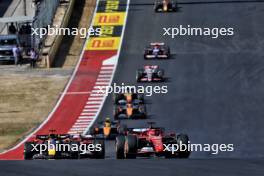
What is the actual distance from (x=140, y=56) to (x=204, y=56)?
361cm

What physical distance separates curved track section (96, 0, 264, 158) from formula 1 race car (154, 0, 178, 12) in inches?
15.9

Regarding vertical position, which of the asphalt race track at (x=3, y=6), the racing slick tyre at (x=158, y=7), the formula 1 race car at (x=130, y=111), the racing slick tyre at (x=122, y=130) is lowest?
the racing slick tyre at (x=122, y=130)

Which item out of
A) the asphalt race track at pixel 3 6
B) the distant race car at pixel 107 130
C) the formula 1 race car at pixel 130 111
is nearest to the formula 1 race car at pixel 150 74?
the formula 1 race car at pixel 130 111

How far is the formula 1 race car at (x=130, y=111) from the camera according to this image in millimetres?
40750

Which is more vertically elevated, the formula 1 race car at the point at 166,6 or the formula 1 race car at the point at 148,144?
the formula 1 race car at the point at 166,6

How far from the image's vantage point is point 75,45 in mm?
55844

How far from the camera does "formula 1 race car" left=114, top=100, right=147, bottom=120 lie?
40.8 m

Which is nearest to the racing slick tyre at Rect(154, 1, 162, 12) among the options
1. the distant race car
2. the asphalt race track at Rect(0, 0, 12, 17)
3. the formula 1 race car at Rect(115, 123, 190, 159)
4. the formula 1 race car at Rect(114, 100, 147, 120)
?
the asphalt race track at Rect(0, 0, 12, 17)

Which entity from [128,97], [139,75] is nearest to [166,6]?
[139,75]

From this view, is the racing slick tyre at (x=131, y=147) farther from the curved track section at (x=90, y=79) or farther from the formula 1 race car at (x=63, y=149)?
the curved track section at (x=90, y=79)

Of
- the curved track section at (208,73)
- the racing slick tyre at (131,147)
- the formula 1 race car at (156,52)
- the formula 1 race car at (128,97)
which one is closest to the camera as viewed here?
the racing slick tyre at (131,147)

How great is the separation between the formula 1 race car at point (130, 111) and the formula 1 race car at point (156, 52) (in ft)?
33.6

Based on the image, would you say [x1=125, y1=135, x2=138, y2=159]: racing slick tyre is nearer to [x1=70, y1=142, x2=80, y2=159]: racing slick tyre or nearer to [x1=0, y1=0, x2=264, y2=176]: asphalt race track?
[x1=70, y1=142, x2=80, y2=159]: racing slick tyre

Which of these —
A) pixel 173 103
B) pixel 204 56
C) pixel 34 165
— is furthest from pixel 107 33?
pixel 34 165
